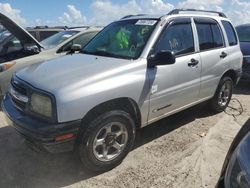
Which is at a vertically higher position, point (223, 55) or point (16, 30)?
point (16, 30)

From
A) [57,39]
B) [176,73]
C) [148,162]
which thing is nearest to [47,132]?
[148,162]

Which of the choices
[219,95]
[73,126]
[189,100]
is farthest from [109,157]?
[219,95]

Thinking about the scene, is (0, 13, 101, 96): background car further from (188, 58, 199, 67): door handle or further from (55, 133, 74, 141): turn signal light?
(55, 133, 74, 141): turn signal light

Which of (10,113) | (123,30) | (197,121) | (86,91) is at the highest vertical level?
(123,30)

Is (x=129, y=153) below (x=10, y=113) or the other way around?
below

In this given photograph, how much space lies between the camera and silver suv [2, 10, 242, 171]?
10.7 feet

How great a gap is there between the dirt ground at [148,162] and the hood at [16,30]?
2.10 m

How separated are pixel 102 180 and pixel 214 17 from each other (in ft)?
11.8

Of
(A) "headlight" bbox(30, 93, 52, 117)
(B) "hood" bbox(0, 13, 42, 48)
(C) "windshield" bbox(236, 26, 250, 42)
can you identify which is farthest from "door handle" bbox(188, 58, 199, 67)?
(C) "windshield" bbox(236, 26, 250, 42)

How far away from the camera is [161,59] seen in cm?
388

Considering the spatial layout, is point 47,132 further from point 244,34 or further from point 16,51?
point 244,34

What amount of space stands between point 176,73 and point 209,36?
1310mm

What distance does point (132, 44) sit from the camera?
4.24 metres

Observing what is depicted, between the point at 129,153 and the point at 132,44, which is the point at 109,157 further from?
the point at 132,44
